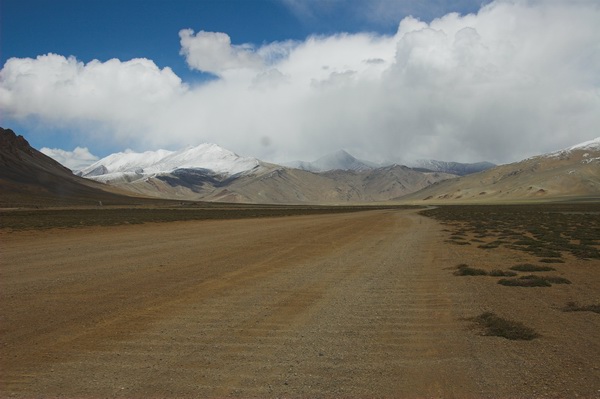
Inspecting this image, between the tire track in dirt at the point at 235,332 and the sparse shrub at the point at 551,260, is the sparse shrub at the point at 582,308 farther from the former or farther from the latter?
the sparse shrub at the point at 551,260

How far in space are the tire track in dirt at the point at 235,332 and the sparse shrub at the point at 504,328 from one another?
1.77 ft

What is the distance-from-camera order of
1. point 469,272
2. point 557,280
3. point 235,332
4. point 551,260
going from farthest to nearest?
point 551,260
point 469,272
point 557,280
point 235,332

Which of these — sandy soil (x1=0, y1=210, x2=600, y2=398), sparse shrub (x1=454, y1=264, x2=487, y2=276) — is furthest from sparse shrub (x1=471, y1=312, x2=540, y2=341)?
sparse shrub (x1=454, y1=264, x2=487, y2=276)

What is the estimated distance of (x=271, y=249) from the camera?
77.3ft

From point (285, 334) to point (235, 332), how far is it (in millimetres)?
1011

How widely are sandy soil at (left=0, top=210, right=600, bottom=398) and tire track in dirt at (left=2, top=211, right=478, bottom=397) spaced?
3cm

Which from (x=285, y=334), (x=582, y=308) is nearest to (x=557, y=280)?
(x=582, y=308)

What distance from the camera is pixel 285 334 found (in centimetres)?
853

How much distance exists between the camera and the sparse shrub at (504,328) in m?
8.28

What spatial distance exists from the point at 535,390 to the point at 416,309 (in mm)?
4462

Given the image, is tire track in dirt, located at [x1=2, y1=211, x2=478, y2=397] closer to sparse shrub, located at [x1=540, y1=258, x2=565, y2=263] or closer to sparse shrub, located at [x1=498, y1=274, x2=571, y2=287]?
sparse shrub, located at [x1=498, y1=274, x2=571, y2=287]

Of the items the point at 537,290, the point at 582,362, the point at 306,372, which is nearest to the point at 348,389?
the point at 306,372

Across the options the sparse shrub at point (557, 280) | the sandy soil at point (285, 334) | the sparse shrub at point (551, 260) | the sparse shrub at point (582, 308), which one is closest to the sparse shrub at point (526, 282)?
the sparse shrub at point (557, 280)

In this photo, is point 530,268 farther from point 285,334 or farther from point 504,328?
point 285,334
